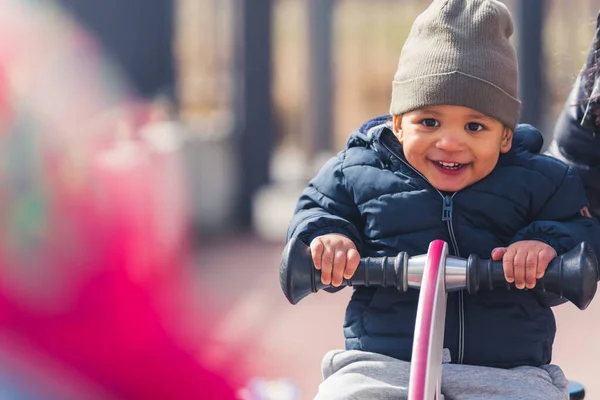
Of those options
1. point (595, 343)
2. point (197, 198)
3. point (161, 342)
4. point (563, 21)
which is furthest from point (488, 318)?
point (563, 21)

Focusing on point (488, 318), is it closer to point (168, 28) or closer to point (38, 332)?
point (38, 332)

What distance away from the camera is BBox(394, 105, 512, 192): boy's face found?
2303 millimetres

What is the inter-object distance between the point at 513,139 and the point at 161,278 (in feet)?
14.6

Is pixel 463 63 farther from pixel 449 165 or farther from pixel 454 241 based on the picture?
pixel 454 241

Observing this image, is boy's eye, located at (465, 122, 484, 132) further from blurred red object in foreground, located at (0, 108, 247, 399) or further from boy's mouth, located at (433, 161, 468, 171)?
blurred red object in foreground, located at (0, 108, 247, 399)

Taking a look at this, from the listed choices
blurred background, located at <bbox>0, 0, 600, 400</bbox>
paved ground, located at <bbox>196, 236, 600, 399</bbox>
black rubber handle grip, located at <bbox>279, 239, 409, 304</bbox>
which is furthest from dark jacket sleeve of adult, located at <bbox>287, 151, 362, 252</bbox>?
A: paved ground, located at <bbox>196, 236, 600, 399</bbox>

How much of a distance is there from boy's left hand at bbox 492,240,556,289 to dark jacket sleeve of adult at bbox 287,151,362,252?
0.35 meters

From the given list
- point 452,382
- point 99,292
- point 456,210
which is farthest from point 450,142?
point 99,292

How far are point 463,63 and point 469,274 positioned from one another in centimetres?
48

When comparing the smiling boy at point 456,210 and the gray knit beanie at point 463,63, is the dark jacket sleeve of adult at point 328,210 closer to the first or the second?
the smiling boy at point 456,210

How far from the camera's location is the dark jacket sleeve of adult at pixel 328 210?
2323 mm

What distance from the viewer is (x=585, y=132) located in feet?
8.75

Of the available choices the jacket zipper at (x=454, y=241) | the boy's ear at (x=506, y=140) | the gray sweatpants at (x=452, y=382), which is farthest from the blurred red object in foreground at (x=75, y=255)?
the boy's ear at (x=506, y=140)

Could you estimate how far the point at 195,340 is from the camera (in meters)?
5.94
